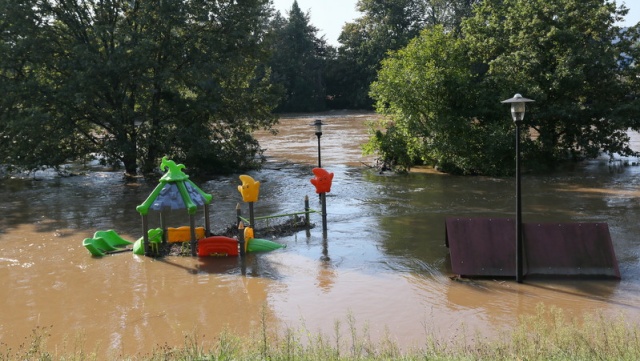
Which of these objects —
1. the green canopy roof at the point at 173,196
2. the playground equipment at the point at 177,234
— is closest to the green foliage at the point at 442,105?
the playground equipment at the point at 177,234

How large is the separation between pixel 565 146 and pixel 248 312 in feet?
66.6

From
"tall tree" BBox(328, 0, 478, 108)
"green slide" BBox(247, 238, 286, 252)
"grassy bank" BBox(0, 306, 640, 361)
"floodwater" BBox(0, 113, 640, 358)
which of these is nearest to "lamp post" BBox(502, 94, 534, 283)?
"floodwater" BBox(0, 113, 640, 358)

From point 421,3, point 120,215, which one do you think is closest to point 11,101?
point 120,215

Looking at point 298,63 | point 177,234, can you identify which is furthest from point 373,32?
point 177,234

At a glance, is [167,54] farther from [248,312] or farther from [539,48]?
[248,312]

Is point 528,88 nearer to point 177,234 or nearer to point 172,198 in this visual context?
point 177,234

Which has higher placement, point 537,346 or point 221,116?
point 221,116

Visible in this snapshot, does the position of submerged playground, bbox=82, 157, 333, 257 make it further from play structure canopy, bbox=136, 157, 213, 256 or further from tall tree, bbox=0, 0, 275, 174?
tall tree, bbox=0, 0, 275, 174

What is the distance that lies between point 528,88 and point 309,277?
1571 centimetres

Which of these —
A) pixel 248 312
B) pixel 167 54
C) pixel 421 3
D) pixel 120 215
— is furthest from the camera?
pixel 421 3

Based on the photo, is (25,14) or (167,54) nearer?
(25,14)

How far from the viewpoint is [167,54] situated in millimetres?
26141

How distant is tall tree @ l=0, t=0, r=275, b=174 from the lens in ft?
79.5

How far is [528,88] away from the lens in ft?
80.0
